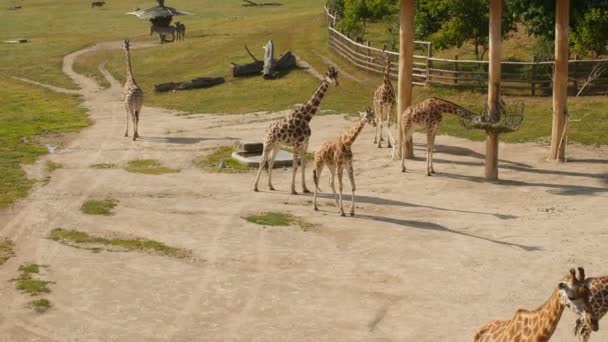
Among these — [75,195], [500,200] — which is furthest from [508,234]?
[75,195]

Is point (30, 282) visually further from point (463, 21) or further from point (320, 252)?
point (463, 21)

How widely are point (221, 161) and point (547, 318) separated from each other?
22.1m

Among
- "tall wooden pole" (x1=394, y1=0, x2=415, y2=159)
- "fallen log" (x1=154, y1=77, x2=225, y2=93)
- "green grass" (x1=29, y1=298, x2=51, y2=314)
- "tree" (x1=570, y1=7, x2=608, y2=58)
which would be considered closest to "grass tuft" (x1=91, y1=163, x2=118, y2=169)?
"tall wooden pole" (x1=394, y1=0, x2=415, y2=159)

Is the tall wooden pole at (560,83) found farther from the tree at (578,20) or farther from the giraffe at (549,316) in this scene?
the giraffe at (549,316)

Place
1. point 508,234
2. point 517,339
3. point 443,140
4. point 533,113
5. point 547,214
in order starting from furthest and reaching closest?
1. point 533,113
2. point 443,140
3. point 547,214
4. point 508,234
5. point 517,339

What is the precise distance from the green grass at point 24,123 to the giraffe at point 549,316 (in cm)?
1848

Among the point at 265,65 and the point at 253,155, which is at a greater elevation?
the point at 265,65

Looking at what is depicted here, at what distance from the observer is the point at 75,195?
30.8 metres

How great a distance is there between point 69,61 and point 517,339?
2095 inches

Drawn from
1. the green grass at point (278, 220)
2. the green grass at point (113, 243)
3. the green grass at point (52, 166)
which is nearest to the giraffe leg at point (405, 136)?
the green grass at point (278, 220)

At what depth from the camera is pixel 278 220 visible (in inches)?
1078

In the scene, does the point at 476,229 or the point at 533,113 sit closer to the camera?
the point at 476,229

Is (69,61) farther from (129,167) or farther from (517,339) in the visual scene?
(517,339)

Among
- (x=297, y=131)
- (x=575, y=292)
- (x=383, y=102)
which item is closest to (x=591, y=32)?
(x=383, y=102)
